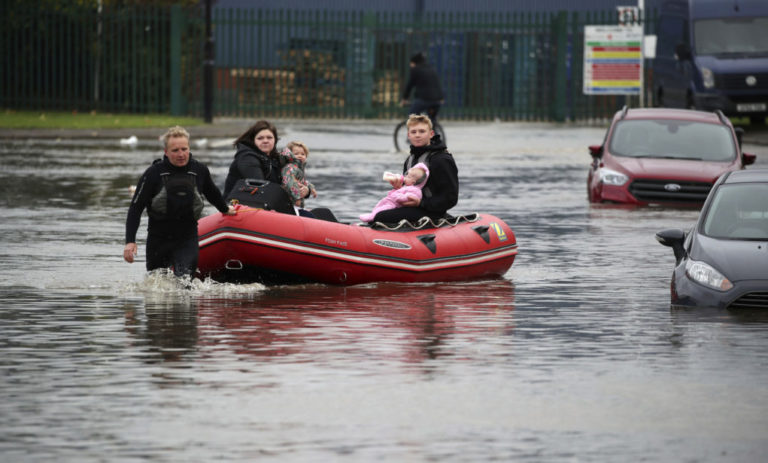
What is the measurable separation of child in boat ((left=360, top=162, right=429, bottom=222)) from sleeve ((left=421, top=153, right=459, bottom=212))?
71 millimetres

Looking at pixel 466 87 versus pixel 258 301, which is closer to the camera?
pixel 258 301

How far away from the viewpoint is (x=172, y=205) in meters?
13.3

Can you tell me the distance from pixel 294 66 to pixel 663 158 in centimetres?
2634

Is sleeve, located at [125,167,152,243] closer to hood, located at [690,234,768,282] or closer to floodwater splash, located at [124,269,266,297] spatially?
floodwater splash, located at [124,269,266,297]

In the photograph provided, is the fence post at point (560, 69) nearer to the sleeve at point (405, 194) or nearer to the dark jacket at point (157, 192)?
the sleeve at point (405, 194)

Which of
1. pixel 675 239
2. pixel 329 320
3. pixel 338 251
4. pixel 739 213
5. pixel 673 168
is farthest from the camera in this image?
pixel 673 168

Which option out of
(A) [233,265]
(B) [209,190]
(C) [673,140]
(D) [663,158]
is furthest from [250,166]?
(C) [673,140]

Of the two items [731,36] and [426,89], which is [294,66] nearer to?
[426,89]

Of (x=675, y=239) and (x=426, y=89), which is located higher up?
(x=426, y=89)

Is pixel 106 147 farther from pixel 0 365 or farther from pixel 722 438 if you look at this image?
pixel 722 438

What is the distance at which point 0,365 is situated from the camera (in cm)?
1037

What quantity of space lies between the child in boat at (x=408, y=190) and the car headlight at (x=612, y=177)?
8.29 meters

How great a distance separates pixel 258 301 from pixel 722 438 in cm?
592

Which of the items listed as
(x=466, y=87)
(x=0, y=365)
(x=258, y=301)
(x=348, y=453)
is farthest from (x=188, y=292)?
(x=466, y=87)
